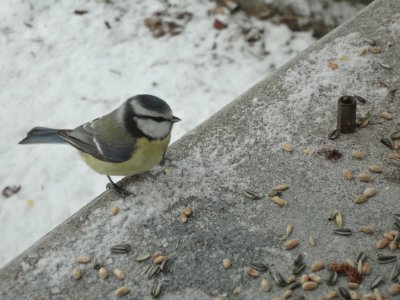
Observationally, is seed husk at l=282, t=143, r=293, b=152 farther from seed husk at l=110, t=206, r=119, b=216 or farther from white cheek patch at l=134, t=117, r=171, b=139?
seed husk at l=110, t=206, r=119, b=216

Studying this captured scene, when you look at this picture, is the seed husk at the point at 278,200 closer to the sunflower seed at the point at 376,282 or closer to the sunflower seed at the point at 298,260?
the sunflower seed at the point at 298,260

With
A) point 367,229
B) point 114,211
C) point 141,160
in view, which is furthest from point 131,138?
point 367,229

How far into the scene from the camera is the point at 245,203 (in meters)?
2.50

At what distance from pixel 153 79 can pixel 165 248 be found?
2125mm

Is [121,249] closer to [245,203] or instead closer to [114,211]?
Result: [114,211]

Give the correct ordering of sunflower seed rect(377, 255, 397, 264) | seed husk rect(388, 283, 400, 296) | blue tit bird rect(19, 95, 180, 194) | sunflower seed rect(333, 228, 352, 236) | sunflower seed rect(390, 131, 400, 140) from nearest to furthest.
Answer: seed husk rect(388, 283, 400, 296), sunflower seed rect(377, 255, 397, 264), sunflower seed rect(333, 228, 352, 236), blue tit bird rect(19, 95, 180, 194), sunflower seed rect(390, 131, 400, 140)

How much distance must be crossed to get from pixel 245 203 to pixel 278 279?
41 centimetres

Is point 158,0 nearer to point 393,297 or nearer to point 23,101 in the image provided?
point 23,101

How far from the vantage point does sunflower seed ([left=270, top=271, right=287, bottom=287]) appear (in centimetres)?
220

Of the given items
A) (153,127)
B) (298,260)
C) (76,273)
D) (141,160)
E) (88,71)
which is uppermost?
(153,127)

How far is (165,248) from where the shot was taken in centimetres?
238

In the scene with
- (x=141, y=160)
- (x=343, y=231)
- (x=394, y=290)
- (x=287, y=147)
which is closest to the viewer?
(x=394, y=290)

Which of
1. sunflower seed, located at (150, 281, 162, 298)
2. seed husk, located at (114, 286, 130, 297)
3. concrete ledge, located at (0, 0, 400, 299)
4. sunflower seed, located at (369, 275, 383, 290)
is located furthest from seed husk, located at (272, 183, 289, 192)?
seed husk, located at (114, 286, 130, 297)

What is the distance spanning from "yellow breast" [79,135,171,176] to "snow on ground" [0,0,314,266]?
3.32 feet
